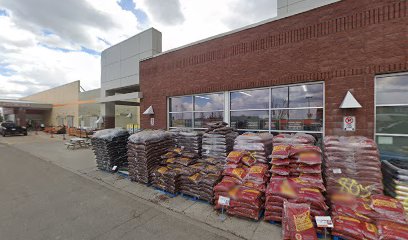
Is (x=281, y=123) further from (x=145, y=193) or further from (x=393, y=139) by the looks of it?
(x=145, y=193)

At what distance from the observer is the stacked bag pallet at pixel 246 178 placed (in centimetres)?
367

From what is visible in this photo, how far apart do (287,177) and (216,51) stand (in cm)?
618

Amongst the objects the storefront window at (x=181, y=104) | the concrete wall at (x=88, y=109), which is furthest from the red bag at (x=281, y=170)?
the concrete wall at (x=88, y=109)

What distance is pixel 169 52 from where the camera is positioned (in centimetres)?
994

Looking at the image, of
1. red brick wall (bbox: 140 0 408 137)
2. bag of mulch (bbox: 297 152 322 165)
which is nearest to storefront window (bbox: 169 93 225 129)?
red brick wall (bbox: 140 0 408 137)

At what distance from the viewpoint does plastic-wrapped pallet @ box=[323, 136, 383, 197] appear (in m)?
3.59

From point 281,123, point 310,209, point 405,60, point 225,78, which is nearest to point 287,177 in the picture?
point 310,209

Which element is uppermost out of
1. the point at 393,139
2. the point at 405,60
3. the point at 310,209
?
the point at 405,60

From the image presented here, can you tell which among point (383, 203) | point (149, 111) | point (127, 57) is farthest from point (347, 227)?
point (127, 57)

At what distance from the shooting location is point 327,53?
5.80 m

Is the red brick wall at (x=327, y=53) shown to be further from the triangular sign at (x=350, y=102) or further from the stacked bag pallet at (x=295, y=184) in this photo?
the stacked bag pallet at (x=295, y=184)

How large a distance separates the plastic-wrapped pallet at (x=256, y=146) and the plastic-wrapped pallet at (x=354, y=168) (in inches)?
53.1

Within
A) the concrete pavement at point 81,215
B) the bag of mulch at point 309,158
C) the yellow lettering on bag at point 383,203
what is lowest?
the concrete pavement at point 81,215

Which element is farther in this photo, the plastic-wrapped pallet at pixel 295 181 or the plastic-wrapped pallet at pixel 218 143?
the plastic-wrapped pallet at pixel 218 143
